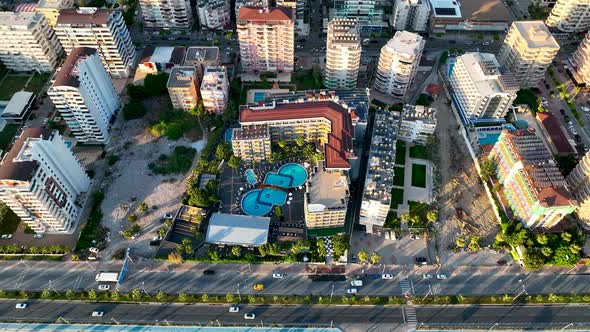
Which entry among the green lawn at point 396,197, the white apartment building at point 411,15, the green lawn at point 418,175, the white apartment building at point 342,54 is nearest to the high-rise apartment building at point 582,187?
the green lawn at point 418,175

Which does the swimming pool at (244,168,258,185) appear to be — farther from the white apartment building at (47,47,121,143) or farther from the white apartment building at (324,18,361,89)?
the white apartment building at (47,47,121,143)

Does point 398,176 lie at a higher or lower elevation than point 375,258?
higher

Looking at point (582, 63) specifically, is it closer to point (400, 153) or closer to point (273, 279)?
point (400, 153)

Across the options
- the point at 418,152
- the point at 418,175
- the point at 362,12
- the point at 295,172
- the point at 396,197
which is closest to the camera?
the point at 396,197

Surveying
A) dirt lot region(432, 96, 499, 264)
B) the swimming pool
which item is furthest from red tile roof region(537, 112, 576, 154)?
the swimming pool

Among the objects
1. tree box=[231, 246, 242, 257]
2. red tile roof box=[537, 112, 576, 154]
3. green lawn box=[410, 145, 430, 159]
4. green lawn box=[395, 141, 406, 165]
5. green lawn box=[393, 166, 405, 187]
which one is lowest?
tree box=[231, 246, 242, 257]

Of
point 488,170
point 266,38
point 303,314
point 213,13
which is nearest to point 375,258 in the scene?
point 303,314

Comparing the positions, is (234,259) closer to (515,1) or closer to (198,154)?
(198,154)
